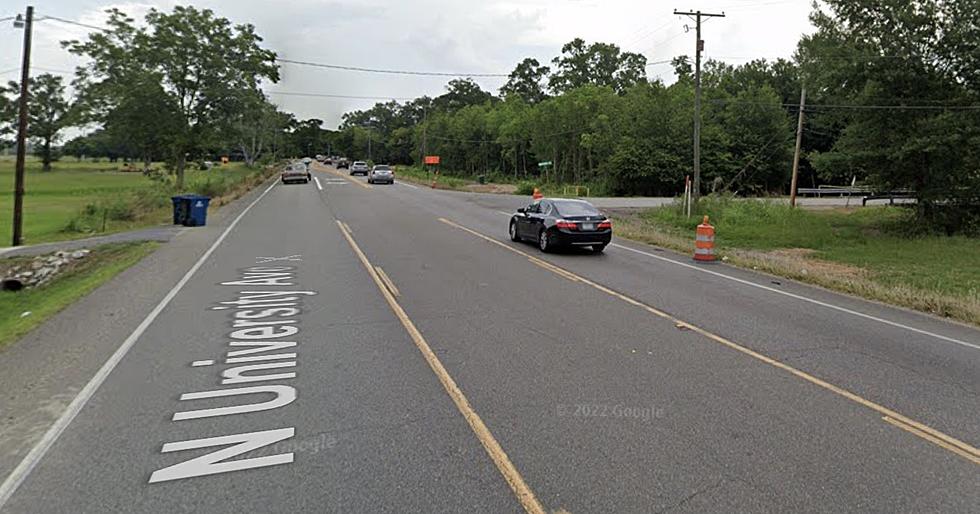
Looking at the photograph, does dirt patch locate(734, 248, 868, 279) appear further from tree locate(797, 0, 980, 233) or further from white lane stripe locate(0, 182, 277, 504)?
white lane stripe locate(0, 182, 277, 504)

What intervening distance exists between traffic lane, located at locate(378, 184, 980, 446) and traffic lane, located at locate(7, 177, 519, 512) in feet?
12.9

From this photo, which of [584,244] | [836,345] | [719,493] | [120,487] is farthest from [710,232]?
[120,487]

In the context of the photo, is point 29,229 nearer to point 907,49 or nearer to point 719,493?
point 719,493

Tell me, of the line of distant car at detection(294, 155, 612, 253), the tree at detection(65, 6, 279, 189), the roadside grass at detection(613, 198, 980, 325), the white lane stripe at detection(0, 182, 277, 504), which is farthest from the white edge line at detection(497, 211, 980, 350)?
the tree at detection(65, 6, 279, 189)

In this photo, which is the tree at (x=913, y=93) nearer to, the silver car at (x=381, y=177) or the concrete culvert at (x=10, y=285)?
the concrete culvert at (x=10, y=285)

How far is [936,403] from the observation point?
19.5 feet

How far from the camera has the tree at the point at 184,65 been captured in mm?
35938

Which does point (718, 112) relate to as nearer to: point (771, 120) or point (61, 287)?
point (771, 120)

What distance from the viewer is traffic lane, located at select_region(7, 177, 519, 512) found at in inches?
159

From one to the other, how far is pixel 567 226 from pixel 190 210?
13683 mm

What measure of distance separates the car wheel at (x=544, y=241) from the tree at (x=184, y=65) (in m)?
26.8

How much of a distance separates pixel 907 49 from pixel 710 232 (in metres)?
16.4

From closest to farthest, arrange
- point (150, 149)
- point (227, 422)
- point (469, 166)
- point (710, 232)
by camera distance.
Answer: point (227, 422) < point (710, 232) < point (150, 149) < point (469, 166)

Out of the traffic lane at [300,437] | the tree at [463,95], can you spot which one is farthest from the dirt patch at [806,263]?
the tree at [463,95]
